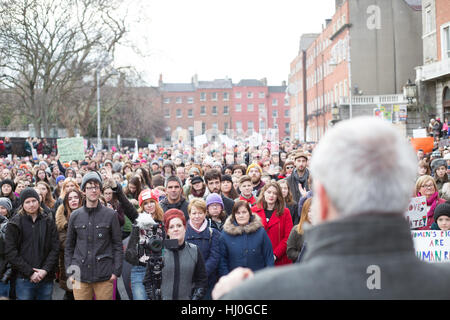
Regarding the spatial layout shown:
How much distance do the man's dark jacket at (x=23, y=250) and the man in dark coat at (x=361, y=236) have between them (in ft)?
18.6

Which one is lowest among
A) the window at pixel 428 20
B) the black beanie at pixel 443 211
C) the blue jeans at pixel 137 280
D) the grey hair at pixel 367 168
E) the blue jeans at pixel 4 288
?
the blue jeans at pixel 4 288

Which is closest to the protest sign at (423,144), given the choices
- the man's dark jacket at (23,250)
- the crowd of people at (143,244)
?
the crowd of people at (143,244)

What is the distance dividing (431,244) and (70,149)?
45.2 ft

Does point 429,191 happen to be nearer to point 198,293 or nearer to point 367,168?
point 198,293

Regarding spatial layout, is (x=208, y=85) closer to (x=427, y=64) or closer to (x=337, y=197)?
(x=427, y=64)

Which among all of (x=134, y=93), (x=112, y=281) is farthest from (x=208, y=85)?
(x=112, y=281)

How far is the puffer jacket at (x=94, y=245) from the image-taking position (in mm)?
6516

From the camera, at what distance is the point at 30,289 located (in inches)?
268

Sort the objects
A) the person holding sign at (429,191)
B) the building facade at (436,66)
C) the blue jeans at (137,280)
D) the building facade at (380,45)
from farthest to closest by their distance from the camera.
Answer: the building facade at (380,45) < the building facade at (436,66) < the person holding sign at (429,191) < the blue jeans at (137,280)

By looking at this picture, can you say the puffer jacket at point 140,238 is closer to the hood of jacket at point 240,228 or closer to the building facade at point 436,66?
the hood of jacket at point 240,228

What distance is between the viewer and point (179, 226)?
19.9ft

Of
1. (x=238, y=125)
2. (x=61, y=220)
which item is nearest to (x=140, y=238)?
(x=61, y=220)
